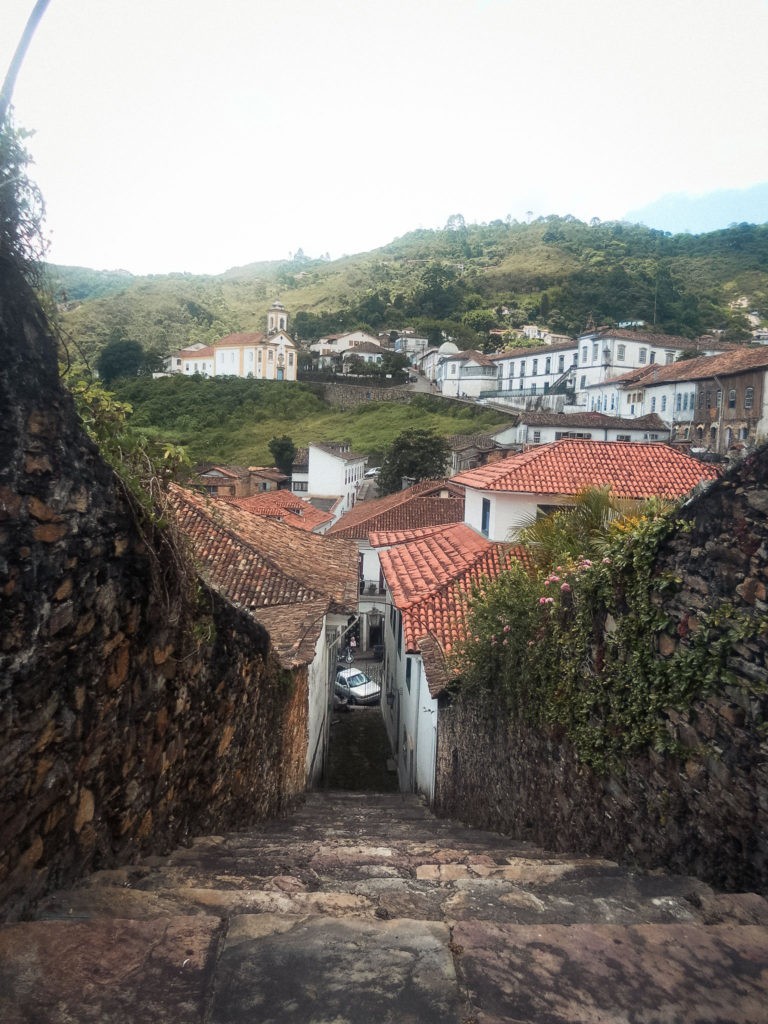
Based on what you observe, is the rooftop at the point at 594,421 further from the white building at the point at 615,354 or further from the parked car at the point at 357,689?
the parked car at the point at 357,689

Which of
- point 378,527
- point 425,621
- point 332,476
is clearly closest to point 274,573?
point 425,621

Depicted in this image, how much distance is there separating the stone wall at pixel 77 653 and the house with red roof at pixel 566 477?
11962 mm

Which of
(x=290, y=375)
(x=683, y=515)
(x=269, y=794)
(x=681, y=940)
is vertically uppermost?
(x=290, y=375)

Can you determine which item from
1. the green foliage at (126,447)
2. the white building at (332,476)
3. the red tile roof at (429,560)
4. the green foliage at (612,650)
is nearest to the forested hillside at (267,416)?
the white building at (332,476)

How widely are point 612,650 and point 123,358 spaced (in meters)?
86.1

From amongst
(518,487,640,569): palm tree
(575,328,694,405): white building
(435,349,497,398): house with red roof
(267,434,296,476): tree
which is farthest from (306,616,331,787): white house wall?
(435,349,497,398): house with red roof

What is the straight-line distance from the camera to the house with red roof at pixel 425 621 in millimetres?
11864

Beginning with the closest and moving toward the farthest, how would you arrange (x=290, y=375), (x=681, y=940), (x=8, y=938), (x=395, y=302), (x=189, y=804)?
(x=8, y=938) → (x=681, y=940) → (x=189, y=804) → (x=290, y=375) → (x=395, y=302)

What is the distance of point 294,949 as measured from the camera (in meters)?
2.61

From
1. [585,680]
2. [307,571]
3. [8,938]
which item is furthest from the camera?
[307,571]

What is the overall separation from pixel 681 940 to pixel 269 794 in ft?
17.5

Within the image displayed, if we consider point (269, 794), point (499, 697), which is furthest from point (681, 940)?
point (269, 794)

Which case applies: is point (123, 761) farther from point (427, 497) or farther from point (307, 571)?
point (427, 497)

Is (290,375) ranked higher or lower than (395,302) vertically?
lower
